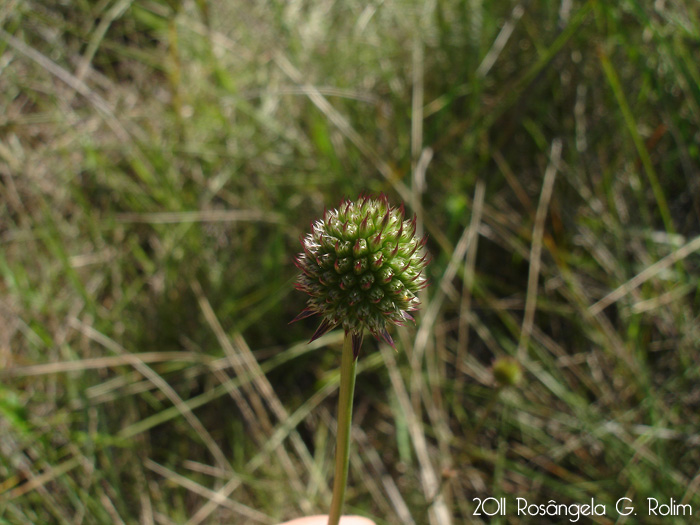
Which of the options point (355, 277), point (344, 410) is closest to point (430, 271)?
point (355, 277)

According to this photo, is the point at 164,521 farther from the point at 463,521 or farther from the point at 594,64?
the point at 594,64

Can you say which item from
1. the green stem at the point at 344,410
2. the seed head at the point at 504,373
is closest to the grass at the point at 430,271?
the seed head at the point at 504,373

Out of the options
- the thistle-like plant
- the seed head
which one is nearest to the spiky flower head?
the thistle-like plant

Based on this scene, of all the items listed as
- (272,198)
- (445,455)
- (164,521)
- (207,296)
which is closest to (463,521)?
(445,455)

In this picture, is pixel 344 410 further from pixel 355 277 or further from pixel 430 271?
pixel 430 271

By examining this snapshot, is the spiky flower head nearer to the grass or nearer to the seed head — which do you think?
the seed head

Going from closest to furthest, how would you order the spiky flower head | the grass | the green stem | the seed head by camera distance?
the green stem → the spiky flower head → the seed head → the grass

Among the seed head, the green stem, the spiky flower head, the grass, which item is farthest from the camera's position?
the grass
